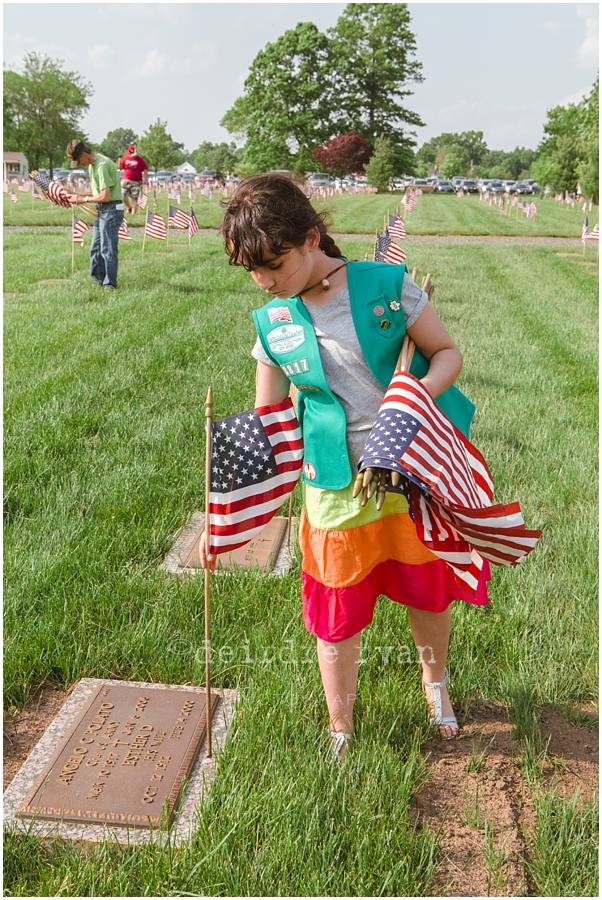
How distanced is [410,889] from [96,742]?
1065 mm

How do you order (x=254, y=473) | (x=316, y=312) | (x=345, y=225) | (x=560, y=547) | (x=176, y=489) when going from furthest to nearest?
(x=345, y=225) → (x=176, y=489) → (x=560, y=547) → (x=254, y=473) → (x=316, y=312)

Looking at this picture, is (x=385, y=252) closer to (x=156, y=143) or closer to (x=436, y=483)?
(x=436, y=483)

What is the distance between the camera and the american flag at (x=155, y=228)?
1251cm

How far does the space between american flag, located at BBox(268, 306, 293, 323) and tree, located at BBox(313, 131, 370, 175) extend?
2356 inches

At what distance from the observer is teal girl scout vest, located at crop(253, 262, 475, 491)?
1978 mm

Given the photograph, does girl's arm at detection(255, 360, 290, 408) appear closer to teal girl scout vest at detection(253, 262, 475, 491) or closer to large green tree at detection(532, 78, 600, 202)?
teal girl scout vest at detection(253, 262, 475, 491)

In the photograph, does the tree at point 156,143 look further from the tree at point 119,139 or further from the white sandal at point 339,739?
the tree at point 119,139

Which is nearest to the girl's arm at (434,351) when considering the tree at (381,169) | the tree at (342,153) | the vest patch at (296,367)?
the vest patch at (296,367)

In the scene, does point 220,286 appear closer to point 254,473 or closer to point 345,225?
point 254,473

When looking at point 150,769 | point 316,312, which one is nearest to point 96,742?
point 150,769

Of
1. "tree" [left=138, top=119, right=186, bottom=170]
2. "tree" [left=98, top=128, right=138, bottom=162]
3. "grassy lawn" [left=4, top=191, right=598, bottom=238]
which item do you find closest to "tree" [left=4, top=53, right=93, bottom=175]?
"tree" [left=138, top=119, right=186, bottom=170]

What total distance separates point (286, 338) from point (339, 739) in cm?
124

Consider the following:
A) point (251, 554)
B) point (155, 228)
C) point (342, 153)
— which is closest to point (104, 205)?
point (155, 228)

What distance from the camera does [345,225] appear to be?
824 inches
